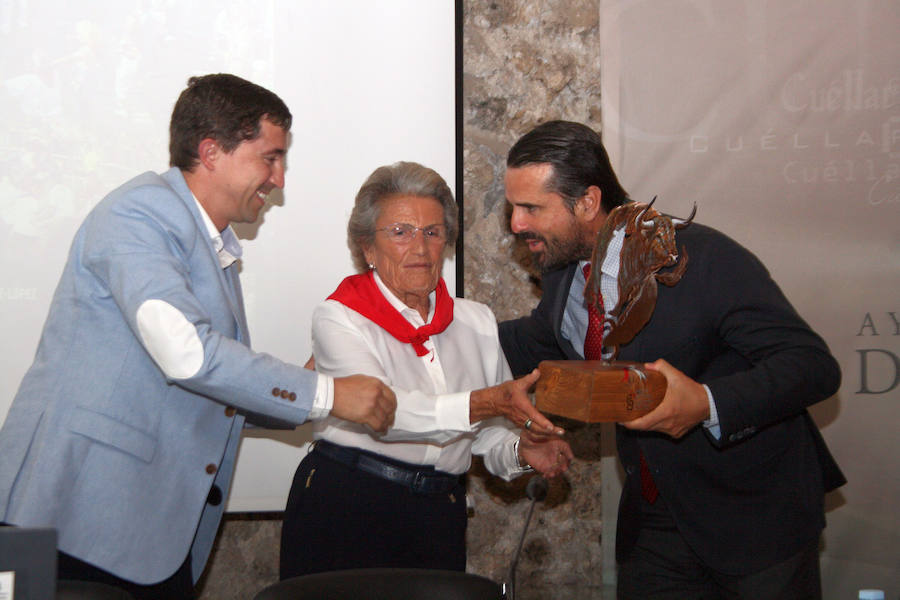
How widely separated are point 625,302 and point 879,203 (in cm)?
189

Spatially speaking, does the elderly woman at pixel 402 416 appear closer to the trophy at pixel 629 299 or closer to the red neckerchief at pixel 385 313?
the red neckerchief at pixel 385 313

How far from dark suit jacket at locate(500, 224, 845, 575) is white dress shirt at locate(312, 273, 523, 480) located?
458 millimetres

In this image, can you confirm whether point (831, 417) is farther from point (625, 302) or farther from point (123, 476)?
point (123, 476)

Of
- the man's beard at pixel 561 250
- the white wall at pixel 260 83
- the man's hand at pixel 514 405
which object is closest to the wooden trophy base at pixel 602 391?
the man's hand at pixel 514 405

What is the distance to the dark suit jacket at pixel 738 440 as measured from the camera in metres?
1.91

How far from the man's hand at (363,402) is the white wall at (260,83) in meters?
1.01

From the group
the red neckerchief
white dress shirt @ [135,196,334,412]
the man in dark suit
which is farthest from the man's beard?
white dress shirt @ [135,196,334,412]

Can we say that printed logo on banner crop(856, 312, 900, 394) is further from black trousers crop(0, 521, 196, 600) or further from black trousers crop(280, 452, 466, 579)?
black trousers crop(0, 521, 196, 600)

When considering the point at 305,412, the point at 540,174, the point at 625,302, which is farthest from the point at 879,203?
the point at 305,412

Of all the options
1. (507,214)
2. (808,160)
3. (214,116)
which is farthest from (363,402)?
(808,160)

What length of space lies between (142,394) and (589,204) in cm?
119

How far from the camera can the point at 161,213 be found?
1.87 m

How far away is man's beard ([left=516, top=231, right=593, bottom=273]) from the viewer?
2.25 m

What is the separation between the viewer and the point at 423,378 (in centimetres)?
227
